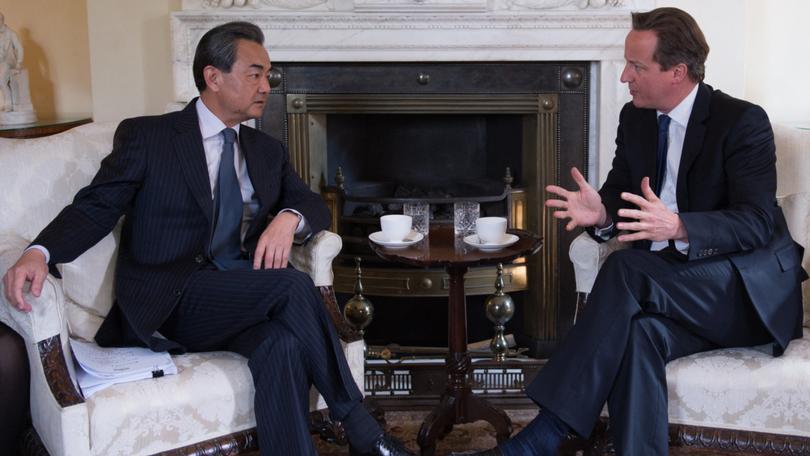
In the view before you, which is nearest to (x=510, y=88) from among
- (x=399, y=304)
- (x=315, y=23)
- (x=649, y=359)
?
(x=315, y=23)

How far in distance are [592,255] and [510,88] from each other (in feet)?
3.79

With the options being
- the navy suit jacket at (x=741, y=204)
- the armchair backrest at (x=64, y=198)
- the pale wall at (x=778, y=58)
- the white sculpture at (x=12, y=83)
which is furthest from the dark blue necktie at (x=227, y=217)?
the pale wall at (x=778, y=58)

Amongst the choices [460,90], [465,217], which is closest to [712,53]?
[460,90]

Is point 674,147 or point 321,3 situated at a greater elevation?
point 321,3

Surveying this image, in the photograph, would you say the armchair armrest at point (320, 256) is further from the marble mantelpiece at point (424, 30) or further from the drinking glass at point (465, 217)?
the marble mantelpiece at point (424, 30)

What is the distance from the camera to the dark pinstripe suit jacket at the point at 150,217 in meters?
2.35

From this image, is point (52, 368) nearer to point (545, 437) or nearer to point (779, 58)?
point (545, 437)

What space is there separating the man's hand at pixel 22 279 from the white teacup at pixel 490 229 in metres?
1.06

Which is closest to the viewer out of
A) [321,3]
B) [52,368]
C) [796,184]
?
[52,368]

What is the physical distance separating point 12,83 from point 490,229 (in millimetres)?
2151

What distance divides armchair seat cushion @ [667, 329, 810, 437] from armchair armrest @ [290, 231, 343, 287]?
85 cm

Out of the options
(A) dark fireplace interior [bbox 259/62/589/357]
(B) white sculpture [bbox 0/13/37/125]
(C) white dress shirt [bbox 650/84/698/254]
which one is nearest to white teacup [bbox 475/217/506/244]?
(C) white dress shirt [bbox 650/84/698/254]

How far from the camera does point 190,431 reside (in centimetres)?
217

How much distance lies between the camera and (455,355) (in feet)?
9.11
